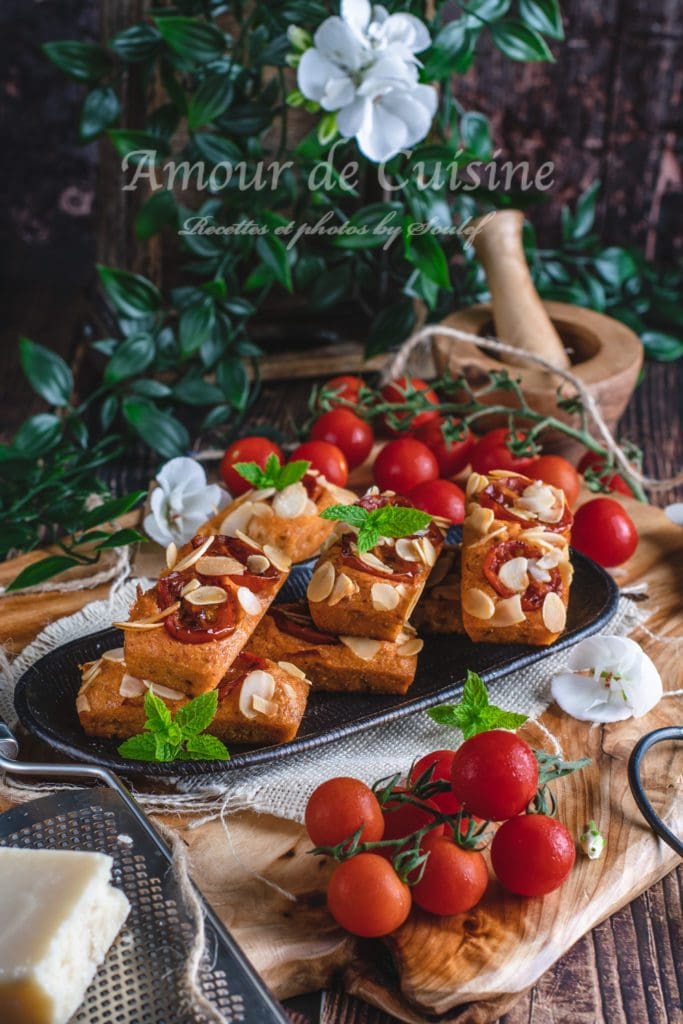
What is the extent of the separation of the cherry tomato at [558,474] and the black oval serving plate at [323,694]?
0.38m

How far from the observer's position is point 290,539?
234 centimetres

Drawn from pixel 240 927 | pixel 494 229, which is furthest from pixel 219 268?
pixel 240 927

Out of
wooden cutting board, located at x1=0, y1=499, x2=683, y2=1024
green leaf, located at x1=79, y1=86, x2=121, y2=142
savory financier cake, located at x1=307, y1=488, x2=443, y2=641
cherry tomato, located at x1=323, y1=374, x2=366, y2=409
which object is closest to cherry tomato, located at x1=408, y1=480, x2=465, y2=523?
savory financier cake, located at x1=307, y1=488, x2=443, y2=641

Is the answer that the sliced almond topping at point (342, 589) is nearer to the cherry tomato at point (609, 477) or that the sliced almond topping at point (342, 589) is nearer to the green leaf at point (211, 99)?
the cherry tomato at point (609, 477)

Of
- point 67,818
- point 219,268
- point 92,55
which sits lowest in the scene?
point 67,818

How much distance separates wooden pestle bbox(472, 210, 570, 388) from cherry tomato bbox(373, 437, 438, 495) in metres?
0.43

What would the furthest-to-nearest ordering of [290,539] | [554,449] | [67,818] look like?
1. [554,449]
2. [290,539]
3. [67,818]

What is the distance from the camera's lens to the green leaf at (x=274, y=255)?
3043 mm

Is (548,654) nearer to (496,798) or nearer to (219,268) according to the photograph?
(496,798)

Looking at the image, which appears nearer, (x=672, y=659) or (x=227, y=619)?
(x=227, y=619)

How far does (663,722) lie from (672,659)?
0.73ft

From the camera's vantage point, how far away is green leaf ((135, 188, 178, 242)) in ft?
10.3

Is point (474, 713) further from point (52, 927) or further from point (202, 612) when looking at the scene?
point (52, 927)

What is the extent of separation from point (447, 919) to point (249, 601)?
646 mm
